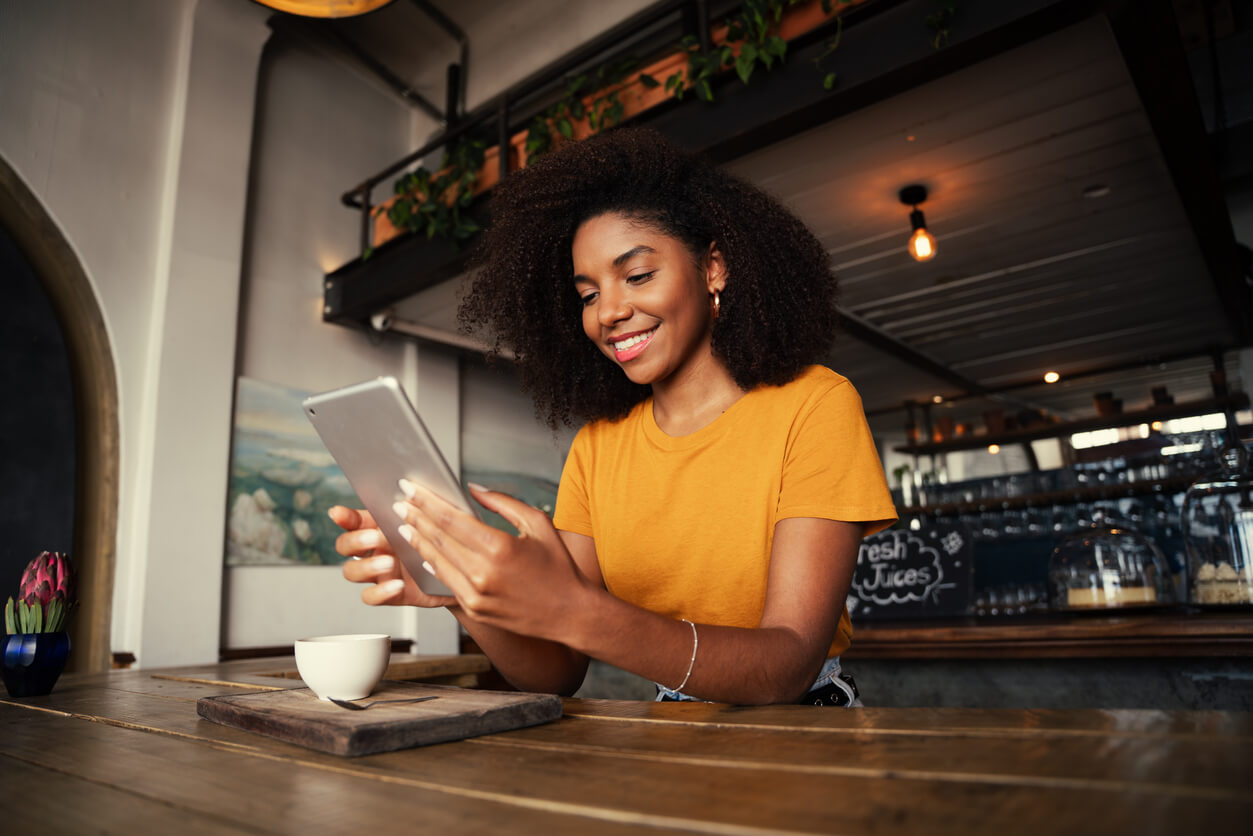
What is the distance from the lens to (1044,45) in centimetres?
249

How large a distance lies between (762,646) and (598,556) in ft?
1.79

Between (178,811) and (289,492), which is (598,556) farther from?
(289,492)

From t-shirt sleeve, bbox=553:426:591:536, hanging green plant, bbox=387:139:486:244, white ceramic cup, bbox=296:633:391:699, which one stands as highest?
hanging green plant, bbox=387:139:486:244

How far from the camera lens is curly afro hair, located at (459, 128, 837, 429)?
4.78 feet

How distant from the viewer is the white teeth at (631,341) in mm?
1362

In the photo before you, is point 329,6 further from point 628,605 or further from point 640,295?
point 628,605

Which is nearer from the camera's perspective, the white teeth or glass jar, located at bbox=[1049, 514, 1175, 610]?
the white teeth

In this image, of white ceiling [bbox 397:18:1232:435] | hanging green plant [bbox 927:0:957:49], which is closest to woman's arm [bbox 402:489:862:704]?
hanging green plant [bbox 927:0:957:49]

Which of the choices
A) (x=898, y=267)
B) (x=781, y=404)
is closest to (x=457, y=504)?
(x=781, y=404)

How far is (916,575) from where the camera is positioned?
2.76 m

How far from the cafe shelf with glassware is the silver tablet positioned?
1.71 metres

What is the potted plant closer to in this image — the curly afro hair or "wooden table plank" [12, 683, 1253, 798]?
"wooden table plank" [12, 683, 1253, 798]

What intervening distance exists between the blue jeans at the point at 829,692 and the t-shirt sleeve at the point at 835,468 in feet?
0.82

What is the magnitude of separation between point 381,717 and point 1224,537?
2.29m
